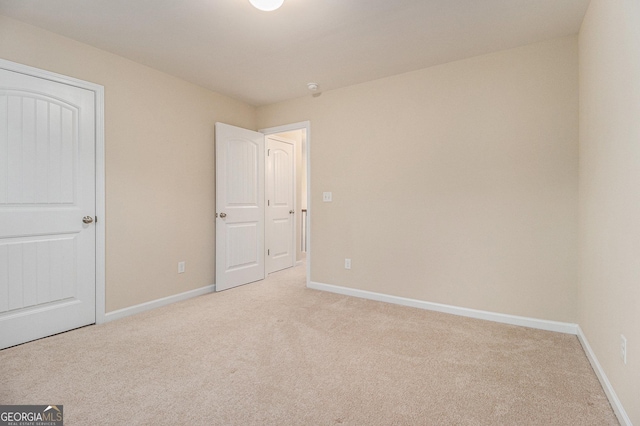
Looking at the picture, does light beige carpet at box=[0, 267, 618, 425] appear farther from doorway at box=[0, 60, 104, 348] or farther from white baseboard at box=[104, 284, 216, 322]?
doorway at box=[0, 60, 104, 348]

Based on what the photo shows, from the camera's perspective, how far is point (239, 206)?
4.05m

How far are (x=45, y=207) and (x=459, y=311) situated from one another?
3714mm

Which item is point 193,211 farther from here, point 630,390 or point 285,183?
point 630,390

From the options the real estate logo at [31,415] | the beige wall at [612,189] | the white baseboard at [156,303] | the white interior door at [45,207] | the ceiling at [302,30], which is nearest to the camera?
the beige wall at [612,189]

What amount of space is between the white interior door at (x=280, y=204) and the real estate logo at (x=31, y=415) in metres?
3.16

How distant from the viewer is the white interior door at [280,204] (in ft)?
15.4

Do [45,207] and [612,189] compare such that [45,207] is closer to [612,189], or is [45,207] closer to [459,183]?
[459,183]

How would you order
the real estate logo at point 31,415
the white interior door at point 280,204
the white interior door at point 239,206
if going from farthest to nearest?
the white interior door at point 280,204, the white interior door at point 239,206, the real estate logo at point 31,415

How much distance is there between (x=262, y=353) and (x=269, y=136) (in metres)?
3.23

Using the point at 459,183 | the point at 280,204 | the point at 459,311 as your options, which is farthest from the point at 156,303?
the point at 459,183

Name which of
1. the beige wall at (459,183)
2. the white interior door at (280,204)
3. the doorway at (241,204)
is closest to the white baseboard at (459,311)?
the beige wall at (459,183)

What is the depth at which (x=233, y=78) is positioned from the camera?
341 cm

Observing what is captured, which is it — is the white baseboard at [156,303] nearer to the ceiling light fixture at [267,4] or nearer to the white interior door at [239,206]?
the white interior door at [239,206]

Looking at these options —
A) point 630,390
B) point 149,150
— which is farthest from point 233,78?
point 630,390
